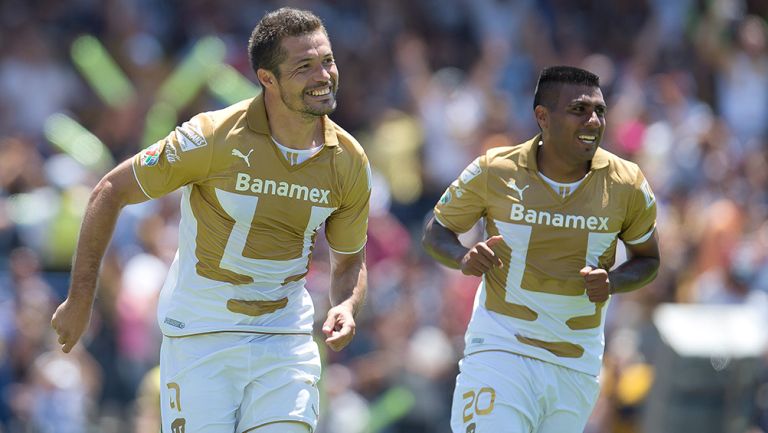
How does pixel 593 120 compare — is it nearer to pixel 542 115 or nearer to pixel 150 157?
pixel 542 115

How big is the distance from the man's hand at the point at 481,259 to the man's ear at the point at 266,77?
132 cm

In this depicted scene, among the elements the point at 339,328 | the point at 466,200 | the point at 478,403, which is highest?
the point at 466,200

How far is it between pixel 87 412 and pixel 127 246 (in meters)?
2.06

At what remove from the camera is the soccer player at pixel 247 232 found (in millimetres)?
6633

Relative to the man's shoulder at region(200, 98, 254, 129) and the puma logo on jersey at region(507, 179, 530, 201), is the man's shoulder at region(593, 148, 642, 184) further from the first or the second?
the man's shoulder at region(200, 98, 254, 129)

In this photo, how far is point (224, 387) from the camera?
6.68 meters

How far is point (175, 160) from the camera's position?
6.62 m

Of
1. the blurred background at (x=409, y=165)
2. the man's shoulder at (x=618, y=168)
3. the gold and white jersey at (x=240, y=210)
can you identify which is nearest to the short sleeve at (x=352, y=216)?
the gold and white jersey at (x=240, y=210)

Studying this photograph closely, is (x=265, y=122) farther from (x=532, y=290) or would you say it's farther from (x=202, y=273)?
(x=532, y=290)

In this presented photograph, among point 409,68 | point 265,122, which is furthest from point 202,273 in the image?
point 409,68

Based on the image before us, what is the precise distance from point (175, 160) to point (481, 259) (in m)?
1.62

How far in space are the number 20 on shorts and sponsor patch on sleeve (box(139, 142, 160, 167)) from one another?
2062 millimetres

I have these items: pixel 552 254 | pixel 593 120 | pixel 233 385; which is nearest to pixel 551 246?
pixel 552 254

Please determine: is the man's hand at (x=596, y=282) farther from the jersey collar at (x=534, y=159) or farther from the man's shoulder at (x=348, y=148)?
the man's shoulder at (x=348, y=148)
